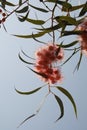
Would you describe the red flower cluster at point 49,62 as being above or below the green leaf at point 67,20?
below

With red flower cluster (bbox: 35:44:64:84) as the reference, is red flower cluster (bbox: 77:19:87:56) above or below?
above

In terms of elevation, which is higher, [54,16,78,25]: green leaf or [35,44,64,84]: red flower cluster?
[54,16,78,25]: green leaf

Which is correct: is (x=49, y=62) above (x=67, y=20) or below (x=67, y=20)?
below

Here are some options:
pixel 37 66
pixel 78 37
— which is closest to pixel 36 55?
pixel 37 66

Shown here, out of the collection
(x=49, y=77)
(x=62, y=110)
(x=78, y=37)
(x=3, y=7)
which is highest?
(x=3, y=7)

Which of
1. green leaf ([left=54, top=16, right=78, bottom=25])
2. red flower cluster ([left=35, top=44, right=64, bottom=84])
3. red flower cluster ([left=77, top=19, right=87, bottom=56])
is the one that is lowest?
red flower cluster ([left=35, top=44, right=64, bottom=84])

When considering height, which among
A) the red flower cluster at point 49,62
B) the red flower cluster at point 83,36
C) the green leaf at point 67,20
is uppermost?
the green leaf at point 67,20

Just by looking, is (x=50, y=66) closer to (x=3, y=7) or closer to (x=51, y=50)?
(x=51, y=50)

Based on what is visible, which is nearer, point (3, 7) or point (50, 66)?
point (50, 66)
